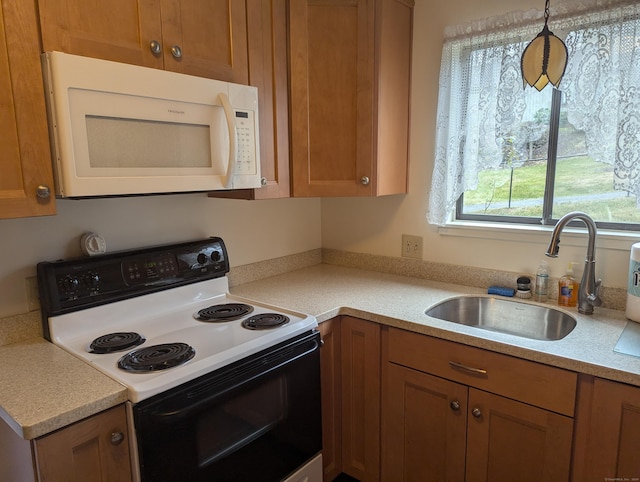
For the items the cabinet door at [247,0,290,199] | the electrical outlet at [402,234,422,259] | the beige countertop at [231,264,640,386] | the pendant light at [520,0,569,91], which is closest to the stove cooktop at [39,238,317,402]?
the beige countertop at [231,264,640,386]

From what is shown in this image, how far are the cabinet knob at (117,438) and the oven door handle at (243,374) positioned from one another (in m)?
0.08

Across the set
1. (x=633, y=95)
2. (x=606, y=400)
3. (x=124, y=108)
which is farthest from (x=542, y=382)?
(x=124, y=108)

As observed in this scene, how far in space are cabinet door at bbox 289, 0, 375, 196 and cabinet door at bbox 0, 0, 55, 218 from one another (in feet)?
3.11

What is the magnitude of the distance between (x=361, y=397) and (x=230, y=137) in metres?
1.16

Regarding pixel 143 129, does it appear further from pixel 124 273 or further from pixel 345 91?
pixel 345 91

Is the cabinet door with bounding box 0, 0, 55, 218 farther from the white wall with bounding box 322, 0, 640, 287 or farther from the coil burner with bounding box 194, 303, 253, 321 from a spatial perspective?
the white wall with bounding box 322, 0, 640, 287

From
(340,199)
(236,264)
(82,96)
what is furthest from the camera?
(340,199)

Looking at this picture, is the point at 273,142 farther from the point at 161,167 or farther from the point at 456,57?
the point at 456,57

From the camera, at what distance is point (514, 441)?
143 cm

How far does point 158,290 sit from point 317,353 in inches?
25.5

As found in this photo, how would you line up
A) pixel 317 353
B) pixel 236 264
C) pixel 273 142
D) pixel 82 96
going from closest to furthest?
pixel 82 96
pixel 317 353
pixel 273 142
pixel 236 264

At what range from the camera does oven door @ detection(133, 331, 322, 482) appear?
1.15m

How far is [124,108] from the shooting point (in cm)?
126

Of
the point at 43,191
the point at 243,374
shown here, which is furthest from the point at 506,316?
the point at 43,191
